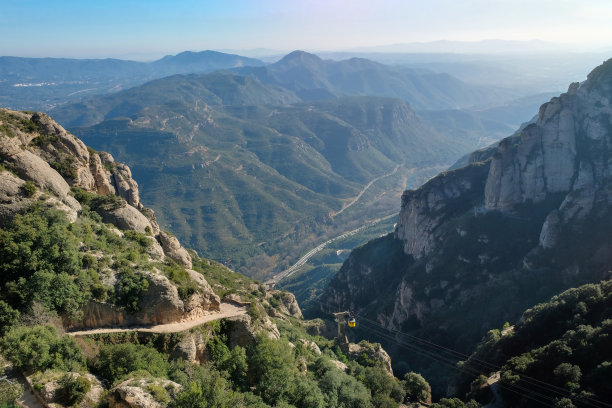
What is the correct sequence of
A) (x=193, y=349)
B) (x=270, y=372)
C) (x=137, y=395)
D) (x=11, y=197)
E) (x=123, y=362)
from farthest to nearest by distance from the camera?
(x=11, y=197) < (x=270, y=372) < (x=193, y=349) < (x=123, y=362) < (x=137, y=395)

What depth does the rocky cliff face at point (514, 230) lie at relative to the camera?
2773 inches

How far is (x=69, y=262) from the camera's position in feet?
100

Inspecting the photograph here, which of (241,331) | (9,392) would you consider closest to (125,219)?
(241,331)

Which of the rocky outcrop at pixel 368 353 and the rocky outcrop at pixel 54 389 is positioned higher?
the rocky outcrop at pixel 54 389

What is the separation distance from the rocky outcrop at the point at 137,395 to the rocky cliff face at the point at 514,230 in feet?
196

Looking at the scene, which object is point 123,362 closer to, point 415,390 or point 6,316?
point 6,316

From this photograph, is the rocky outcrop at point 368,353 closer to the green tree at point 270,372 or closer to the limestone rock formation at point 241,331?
the green tree at point 270,372

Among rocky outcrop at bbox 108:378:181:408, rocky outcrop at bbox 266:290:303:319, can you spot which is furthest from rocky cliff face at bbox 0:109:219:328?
rocky outcrop at bbox 266:290:303:319

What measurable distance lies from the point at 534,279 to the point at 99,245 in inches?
2703

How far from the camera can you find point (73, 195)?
41.3 metres

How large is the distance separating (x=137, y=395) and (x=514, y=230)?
80.6m

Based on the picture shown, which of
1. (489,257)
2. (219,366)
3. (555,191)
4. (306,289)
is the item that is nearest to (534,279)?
(489,257)

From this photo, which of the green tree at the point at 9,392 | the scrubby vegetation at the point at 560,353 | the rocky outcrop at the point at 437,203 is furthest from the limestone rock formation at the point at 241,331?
the rocky outcrop at the point at 437,203

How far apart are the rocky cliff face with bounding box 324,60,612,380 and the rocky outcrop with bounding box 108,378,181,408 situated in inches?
2348
